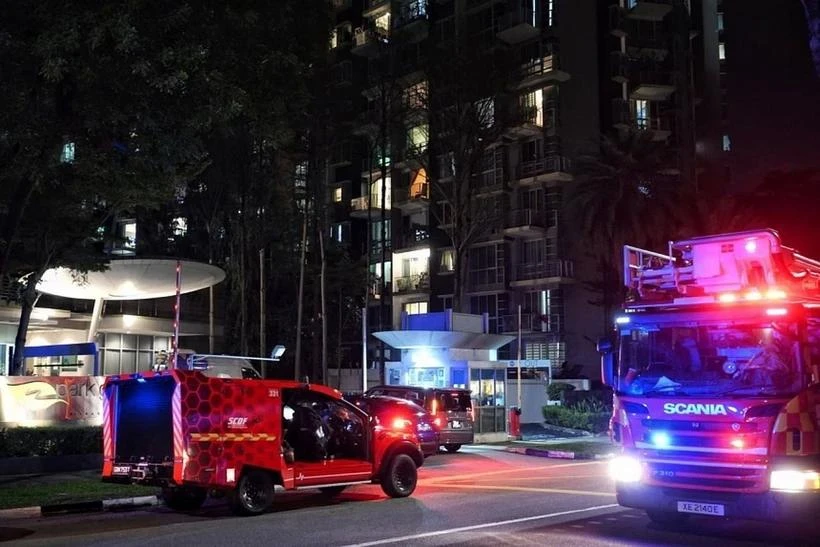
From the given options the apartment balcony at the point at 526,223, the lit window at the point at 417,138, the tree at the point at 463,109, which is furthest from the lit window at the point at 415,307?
the tree at the point at 463,109

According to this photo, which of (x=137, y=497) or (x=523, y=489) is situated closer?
(x=137, y=497)

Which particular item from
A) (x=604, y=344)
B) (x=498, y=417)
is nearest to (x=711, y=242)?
(x=604, y=344)

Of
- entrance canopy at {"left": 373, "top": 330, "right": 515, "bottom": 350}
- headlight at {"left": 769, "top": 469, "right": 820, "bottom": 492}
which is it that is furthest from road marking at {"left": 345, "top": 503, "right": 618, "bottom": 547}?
entrance canopy at {"left": 373, "top": 330, "right": 515, "bottom": 350}

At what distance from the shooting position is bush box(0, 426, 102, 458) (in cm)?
1825

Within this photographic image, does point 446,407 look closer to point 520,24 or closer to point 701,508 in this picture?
point 701,508

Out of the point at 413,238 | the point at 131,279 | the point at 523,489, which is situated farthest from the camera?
the point at 413,238

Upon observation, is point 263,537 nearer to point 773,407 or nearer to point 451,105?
point 773,407

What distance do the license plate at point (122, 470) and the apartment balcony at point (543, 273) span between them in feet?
117

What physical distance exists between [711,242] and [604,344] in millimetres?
1852

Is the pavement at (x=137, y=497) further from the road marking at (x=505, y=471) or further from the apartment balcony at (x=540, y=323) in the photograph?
the apartment balcony at (x=540, y=323)

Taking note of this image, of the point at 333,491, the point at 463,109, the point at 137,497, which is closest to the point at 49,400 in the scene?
the point at 137,497

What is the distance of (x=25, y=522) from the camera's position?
12.6 metres

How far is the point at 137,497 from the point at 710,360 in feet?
32.3

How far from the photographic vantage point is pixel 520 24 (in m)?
47.3
